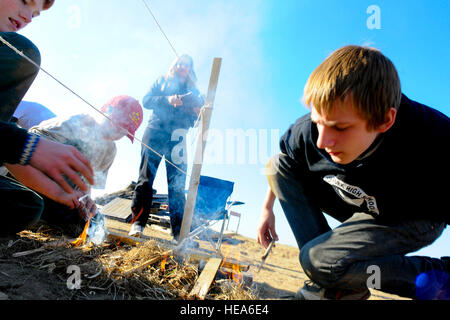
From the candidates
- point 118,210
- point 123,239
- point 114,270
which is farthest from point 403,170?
point 118,210

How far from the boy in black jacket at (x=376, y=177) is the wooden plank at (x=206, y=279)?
2.21 feet

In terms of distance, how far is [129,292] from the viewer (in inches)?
60.9

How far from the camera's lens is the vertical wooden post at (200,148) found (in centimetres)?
258

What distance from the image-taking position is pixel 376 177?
62.4 inches

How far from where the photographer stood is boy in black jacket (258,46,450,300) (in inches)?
54.7

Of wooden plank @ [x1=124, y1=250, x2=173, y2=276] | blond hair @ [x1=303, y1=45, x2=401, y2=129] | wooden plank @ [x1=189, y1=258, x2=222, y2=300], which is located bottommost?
wooden plank @ [x1=189, y1=258, x2=222, y2=300]

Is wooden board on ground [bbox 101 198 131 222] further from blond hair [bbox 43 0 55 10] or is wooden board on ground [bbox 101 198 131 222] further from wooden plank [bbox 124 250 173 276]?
blond hair [bbox 43 0 55 10]

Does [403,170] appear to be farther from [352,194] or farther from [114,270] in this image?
[114,270]

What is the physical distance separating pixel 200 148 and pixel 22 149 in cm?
181

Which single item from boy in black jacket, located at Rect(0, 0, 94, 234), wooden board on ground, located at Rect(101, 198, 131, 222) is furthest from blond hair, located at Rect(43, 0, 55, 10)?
wooden board on ground, located at Rect(101, 198, 131, 222)

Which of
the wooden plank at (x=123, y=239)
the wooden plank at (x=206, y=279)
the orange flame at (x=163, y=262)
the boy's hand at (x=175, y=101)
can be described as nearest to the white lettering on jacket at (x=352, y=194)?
the wooden plank at (x=206, y=279)

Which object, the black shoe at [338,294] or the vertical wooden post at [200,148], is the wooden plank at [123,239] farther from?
the black shoe at [338,294]
